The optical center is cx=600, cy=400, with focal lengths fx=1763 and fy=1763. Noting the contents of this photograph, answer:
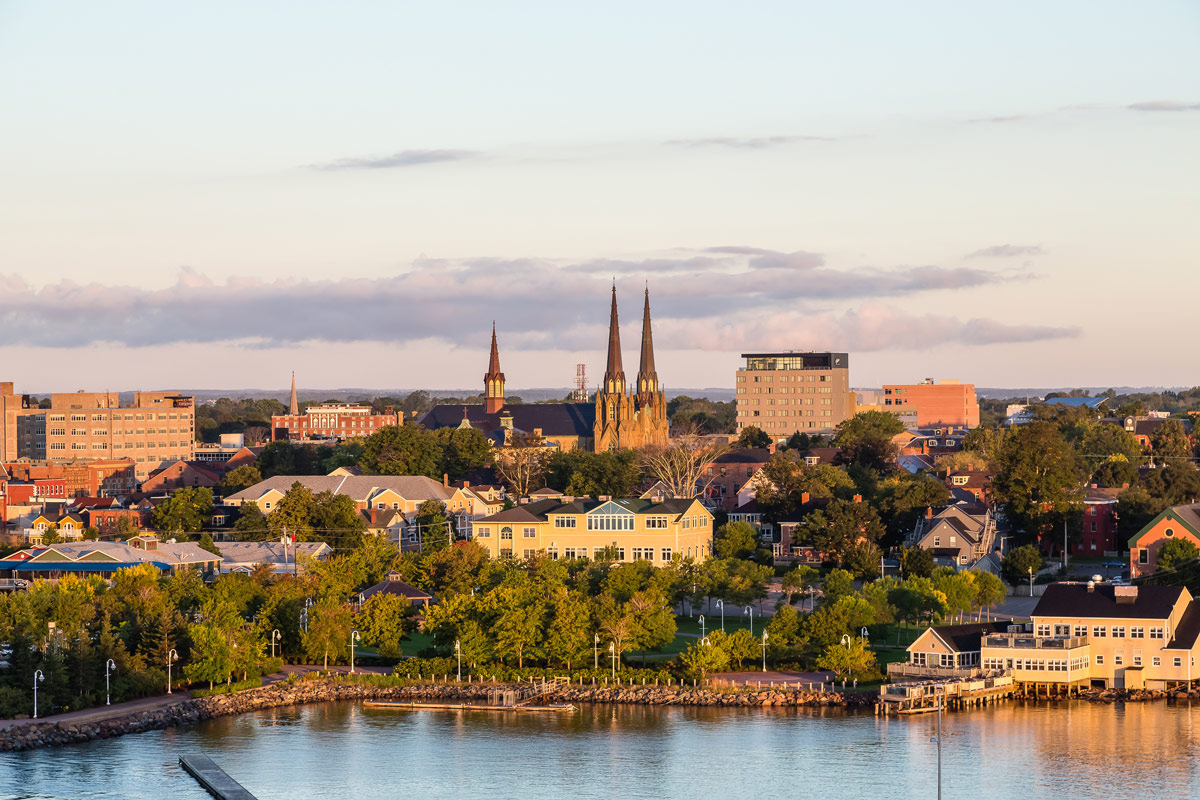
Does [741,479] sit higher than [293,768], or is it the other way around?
[741,479]

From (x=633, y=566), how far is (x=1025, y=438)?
88.7 feet

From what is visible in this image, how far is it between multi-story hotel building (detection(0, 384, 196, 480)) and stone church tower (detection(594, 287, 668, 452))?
36454 millimetres

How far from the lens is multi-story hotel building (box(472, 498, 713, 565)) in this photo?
238 ft

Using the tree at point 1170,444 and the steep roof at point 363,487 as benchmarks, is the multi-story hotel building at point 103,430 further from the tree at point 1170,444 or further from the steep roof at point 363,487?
the tree at point 1170,444

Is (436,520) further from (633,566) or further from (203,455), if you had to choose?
(203,455)

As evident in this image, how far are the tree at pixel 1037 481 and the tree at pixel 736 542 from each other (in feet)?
41.6

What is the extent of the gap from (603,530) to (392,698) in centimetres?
2390

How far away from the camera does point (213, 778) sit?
39469mm

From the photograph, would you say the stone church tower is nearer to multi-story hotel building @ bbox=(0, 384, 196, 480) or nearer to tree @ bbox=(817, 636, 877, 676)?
multi-story hotel building @ bbox=(0, 384, 196, 480)

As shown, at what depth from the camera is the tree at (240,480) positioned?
96625mm

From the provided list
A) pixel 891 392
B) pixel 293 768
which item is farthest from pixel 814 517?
pixel 891 392

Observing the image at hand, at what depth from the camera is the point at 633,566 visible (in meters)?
62.7

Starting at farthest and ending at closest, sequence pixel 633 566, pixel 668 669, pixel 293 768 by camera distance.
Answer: pixel 633 566, pixel 668 669, pixel 293 768

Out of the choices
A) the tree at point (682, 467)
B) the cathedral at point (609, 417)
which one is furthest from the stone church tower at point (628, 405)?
the tree at point (682, 467)
